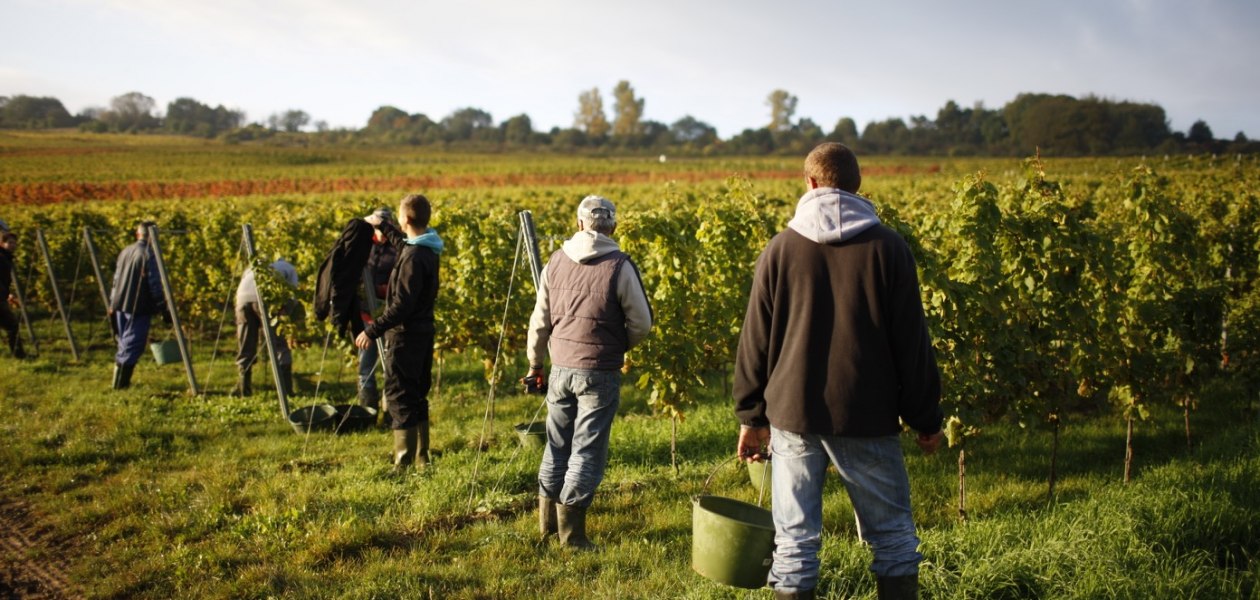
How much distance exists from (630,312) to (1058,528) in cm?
235

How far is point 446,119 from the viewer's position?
99.3 meters

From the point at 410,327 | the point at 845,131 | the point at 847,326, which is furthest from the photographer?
the point at 845,131

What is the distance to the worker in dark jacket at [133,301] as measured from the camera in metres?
8.73

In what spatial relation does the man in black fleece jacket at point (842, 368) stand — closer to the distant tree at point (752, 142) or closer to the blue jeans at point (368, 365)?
the blue jeans at point (368, 365)

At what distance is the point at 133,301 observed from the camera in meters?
8.76

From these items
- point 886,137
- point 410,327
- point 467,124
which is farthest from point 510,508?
point 467,124

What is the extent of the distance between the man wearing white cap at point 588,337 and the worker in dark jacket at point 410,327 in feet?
5.02

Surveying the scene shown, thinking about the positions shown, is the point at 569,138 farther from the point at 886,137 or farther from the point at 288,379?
the point at 288,379

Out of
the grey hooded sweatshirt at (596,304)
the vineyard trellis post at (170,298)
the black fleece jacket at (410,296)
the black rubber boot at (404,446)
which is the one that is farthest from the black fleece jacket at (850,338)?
the vineyard trellis post at (170,298)

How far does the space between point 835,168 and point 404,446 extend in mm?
4160

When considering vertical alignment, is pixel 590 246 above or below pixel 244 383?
above

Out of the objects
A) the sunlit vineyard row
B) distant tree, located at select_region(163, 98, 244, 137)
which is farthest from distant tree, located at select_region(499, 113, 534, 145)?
the sunlit vineyard row

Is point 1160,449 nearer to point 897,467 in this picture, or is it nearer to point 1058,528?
point 1058,528

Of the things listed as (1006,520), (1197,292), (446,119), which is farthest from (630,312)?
(446,119)
